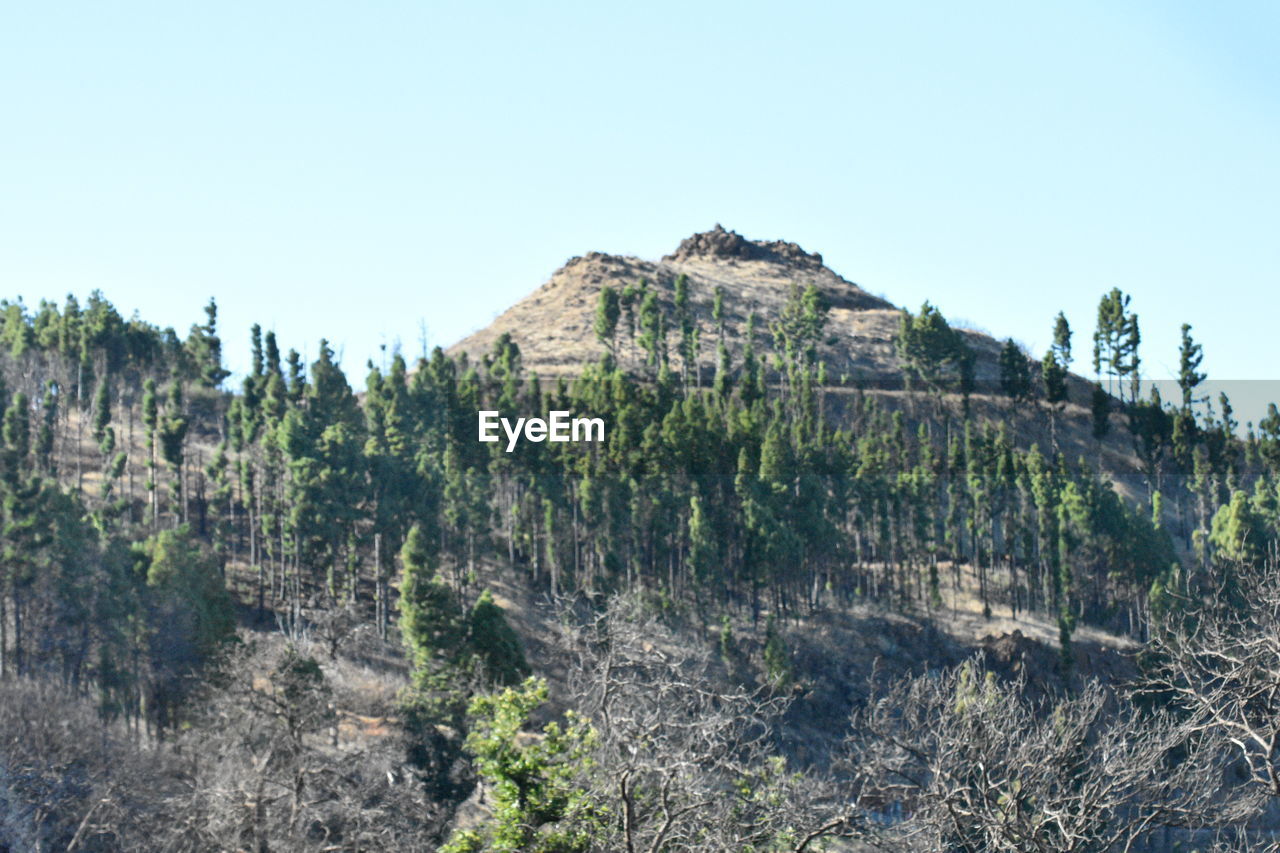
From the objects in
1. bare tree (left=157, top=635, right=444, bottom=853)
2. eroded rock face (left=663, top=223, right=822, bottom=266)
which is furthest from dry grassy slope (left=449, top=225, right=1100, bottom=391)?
bare tree (left=157, top=635, right=444, bottom=853)

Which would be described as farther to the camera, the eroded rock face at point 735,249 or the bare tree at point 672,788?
the eroded rock face at point 735,249

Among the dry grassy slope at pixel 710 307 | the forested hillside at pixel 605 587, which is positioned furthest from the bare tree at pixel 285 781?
the dry grassy slope at pixel 710 307

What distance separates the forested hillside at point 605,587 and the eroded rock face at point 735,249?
32322 mm

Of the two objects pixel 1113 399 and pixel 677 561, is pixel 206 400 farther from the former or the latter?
pixel 1113 399

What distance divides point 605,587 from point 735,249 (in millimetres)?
90416

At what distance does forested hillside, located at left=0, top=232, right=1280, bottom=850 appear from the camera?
2152 cm

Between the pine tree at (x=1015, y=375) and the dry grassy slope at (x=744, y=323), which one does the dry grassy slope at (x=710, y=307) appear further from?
the pine tree at (x=1015, y=375)

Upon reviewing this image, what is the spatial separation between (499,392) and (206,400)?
1803 cm

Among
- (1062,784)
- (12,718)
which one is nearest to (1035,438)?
(12,718)

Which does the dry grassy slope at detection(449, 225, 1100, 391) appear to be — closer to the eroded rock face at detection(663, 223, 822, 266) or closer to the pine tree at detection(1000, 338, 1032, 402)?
the eroded rock face at detection(663, 223, 822, 266)

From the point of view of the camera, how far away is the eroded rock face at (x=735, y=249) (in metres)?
153

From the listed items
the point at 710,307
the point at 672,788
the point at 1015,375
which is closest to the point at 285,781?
the point at 672,788

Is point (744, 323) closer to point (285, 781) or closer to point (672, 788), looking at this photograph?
point (285, 781)

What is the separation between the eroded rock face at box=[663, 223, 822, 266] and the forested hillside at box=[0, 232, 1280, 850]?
32.3 m
